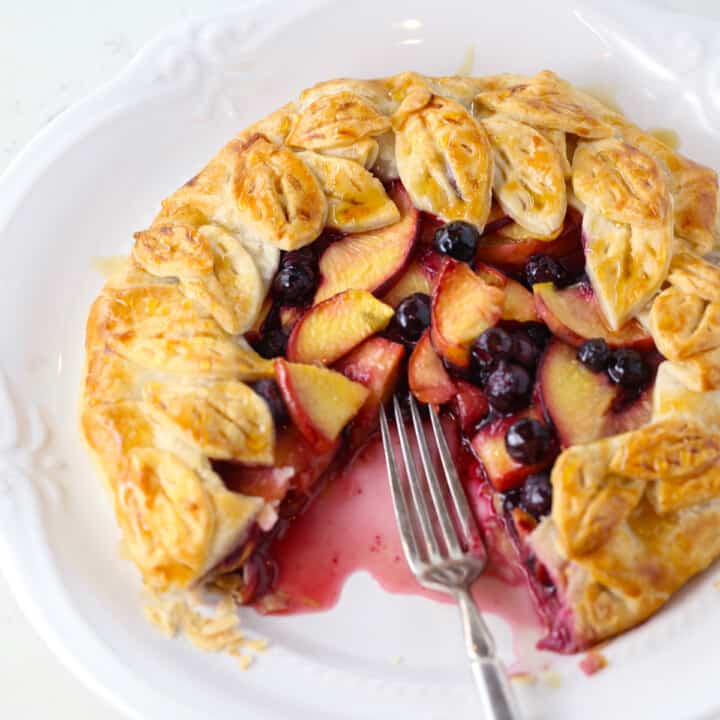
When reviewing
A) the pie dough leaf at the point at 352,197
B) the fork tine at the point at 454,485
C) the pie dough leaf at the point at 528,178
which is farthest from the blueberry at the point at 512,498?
the pie dough leaf at the point at 352,197

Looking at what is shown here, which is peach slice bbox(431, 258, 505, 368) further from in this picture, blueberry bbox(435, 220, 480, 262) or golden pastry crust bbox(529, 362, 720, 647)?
golden pastry crust bbox(529, 362, 720, 647)

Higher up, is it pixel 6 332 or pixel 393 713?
pixel 6 332

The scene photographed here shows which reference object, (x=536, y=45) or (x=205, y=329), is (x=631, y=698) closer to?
(x=205, y=329)

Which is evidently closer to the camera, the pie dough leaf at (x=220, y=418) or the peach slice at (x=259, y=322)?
the pie dough leaf at (x=220, y=418)

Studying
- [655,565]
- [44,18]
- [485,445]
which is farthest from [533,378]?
[44,18]

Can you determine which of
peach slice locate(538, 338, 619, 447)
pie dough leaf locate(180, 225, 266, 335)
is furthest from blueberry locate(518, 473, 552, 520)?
pie dough leaf locate(180, 225, 266, 335)

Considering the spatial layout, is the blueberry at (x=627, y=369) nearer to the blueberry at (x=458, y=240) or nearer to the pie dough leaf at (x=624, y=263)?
the pie dough leaf at (x=624, y=263)
